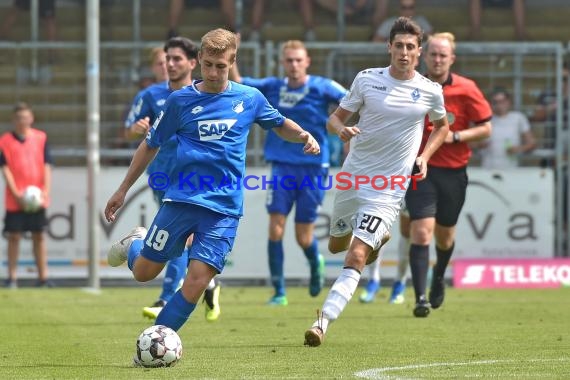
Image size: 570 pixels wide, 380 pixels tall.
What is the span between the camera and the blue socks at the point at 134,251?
29.2 ft

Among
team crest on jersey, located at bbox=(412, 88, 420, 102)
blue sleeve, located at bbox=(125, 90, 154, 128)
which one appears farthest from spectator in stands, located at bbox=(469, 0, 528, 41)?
team crest on jersey, located at bbox=(412, 88, 420, 102)

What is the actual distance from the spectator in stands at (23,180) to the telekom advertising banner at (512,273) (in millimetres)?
5521

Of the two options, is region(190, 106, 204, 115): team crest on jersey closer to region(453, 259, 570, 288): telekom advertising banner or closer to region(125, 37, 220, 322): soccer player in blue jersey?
region(125, 37, 220, 322): soccer player in blue jersey

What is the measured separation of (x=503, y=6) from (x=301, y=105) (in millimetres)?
7463

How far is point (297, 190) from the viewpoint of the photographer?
14.3 meters

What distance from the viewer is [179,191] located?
8312 millimetres

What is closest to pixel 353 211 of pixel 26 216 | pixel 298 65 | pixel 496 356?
pixel 496 356

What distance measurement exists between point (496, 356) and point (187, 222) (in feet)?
7.16

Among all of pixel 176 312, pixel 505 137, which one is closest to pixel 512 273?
pixel 505 137

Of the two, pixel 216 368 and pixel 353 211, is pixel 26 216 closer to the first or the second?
pixel 353 211

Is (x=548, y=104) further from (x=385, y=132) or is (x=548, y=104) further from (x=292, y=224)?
(x=385, y=132)

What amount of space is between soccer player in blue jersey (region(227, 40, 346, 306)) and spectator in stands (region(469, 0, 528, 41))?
22.8 ft

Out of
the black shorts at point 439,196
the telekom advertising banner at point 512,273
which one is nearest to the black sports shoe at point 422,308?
the black shorts at point 439,196

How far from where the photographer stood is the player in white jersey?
10.0 meters
